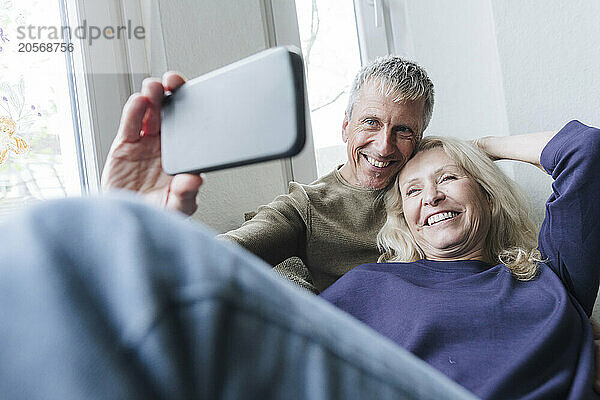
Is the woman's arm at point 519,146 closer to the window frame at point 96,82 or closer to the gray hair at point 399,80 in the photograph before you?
the gray hair at point 399,80

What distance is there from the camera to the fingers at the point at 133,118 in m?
→ 0.73

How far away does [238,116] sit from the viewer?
0.54 metres

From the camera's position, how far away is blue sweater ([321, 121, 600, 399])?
103 cm

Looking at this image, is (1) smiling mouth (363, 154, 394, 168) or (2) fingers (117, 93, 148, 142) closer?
(2) fingers (117, 93, 148, 142)

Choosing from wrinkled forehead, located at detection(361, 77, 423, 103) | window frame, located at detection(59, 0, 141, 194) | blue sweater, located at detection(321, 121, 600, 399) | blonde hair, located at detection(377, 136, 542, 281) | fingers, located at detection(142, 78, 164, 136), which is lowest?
blue sweater, located at detection(321, 121, 600, 399)

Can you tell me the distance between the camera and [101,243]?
12.0 inches

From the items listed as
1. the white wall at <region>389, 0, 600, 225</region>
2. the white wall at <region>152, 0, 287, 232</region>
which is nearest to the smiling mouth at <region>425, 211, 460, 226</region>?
the white wall at <region>389, 0, 600, 225</region>

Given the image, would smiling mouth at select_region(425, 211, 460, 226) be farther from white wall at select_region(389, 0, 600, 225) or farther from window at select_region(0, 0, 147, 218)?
window at select_region(0, 0, 147, 218)

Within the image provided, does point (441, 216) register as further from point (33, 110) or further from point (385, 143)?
point (33, 110)

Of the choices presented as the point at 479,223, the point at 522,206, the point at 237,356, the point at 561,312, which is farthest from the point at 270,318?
the point at 522,206

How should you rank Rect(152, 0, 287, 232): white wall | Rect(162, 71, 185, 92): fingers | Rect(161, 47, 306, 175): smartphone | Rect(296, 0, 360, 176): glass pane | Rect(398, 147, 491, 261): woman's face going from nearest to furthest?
1. Rect(161, 47, 306, 175): smartphone
2. Rect(162, 71, 185, 92): fingers
3. Rect(398, 147, 491, 261): woman's face
4. Rect(152, 0, 287, 232): white wall
5. Rect(296, 0, 360, 176): glass pane

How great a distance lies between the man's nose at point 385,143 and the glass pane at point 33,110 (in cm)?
Result: 72

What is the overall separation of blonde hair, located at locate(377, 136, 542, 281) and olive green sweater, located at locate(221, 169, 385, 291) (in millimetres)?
48

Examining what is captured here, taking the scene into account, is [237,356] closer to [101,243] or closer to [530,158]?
[101,243]
